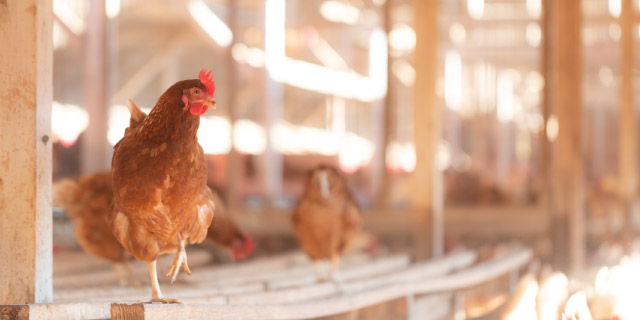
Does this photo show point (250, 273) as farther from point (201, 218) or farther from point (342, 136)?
point (342, 136)

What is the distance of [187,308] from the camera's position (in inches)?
108

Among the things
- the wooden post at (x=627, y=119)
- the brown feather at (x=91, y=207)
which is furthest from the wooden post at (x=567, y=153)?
the brown feather at (x=91, y=207)

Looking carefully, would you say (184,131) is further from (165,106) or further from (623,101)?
(623,101)

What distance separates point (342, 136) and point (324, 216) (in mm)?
12425

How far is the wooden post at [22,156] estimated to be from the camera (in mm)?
2641

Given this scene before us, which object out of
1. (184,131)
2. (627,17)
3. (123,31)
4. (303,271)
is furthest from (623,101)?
(123,31)

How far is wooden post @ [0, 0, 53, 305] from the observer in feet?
8.66

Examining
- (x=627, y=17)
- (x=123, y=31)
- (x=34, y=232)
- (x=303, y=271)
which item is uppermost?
(x=123, y=31)

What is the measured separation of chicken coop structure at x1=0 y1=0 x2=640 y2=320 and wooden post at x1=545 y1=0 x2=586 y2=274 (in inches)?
0.4

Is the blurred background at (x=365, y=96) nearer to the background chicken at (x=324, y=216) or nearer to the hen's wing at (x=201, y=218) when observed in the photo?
the background chicken at (x=324, y=216)

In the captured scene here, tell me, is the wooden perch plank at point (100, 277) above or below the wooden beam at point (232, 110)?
below

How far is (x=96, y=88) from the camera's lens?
885 centimetres

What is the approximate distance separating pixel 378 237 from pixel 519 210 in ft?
5.25

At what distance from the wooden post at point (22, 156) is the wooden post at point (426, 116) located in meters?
3.56
